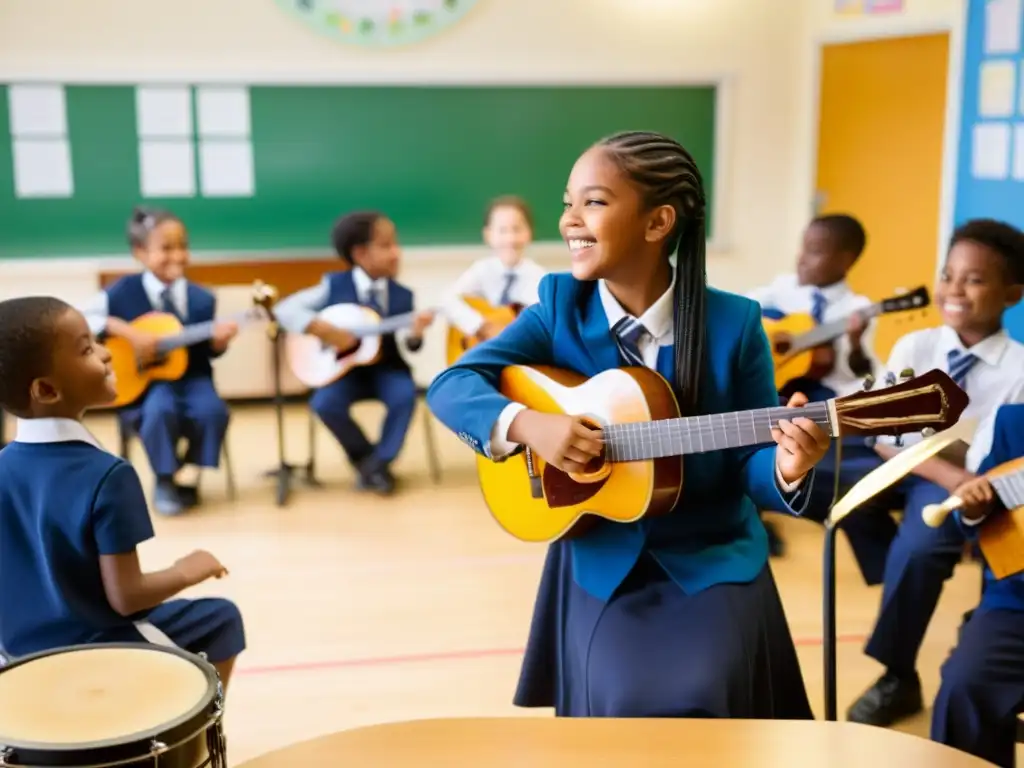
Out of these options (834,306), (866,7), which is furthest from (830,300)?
(866,7)

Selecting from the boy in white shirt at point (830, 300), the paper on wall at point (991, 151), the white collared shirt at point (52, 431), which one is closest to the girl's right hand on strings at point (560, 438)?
the white collared shirt at point (52, 431)

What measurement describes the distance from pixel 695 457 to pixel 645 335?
0.64 ft

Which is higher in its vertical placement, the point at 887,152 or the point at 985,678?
the point at 887,152

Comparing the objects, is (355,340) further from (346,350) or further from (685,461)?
(685,461)

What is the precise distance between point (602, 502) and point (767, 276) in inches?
185

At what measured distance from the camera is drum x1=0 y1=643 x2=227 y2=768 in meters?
1.30

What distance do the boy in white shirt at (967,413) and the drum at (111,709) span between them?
1642 millimetres

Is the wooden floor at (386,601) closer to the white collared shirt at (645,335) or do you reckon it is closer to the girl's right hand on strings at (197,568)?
the girl's right hand on strings at (197,568)

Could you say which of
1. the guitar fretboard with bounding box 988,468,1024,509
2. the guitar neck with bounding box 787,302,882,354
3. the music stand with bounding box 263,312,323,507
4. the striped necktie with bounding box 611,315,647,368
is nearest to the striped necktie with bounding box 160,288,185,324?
→ the music stand with bounding box 263,312,323,507

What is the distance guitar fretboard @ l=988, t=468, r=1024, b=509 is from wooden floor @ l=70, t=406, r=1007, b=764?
73cm

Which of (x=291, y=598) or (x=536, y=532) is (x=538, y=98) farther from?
(x=536, y=532)

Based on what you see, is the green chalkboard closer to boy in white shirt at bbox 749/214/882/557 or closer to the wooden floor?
the wooden floor

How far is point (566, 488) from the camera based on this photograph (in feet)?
5.91

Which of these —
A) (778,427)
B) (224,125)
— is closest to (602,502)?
(778,427)
